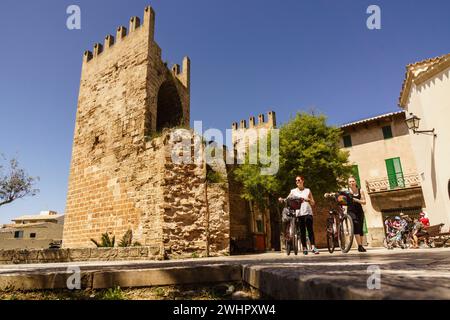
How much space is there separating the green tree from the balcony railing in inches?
336

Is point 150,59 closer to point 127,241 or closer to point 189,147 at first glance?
point 189,147

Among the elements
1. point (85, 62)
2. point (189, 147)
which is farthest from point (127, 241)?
point (85, 62)

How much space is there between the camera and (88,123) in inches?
572

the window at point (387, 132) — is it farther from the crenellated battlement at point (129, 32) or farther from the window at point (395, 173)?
the crenellated battlement at point (129, 32)

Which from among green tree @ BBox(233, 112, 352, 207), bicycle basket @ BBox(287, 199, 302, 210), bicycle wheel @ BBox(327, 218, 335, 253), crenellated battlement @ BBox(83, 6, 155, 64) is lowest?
bicycle wheel @ BBox(327, 218, 335, 253)

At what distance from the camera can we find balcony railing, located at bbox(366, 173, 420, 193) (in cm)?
2058

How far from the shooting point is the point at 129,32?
46.0 ft

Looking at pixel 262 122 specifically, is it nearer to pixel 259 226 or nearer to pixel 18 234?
pixel 259 226

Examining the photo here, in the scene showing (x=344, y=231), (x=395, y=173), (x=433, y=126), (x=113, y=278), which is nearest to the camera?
(x=113, y=278)

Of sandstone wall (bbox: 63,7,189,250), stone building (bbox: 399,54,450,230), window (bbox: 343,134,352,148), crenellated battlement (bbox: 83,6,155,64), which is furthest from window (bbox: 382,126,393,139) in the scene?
crenellated battlement (bbox: 83,6,155,64)

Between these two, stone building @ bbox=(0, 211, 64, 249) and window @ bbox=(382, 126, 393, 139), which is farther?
stone building @ bbox=(0, 211, 64, 249)

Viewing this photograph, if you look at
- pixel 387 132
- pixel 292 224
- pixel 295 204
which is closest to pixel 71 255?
pixel 292 224

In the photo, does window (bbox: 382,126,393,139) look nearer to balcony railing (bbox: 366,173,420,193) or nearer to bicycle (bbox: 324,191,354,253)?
balcony railing (bbox: 366,173,420,193)

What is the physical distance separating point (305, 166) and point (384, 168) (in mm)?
11268
